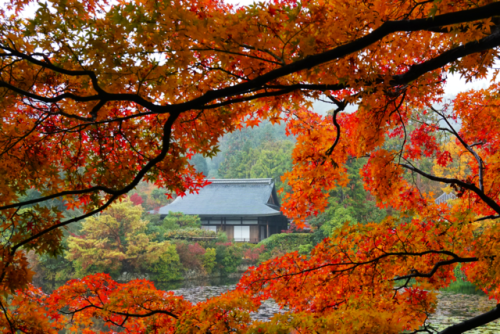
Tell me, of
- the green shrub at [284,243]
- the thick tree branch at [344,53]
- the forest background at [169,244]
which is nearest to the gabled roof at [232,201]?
the forest background at [169,244]

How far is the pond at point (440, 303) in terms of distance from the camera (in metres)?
7.26

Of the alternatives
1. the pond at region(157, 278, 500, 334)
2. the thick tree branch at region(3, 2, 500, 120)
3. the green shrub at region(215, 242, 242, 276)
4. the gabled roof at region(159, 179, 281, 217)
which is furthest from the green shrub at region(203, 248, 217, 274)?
the thick tree branch at region(3, 2, 500, 120)

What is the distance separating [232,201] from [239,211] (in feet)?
3.63

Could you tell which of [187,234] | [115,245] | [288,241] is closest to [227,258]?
A: [187,234]

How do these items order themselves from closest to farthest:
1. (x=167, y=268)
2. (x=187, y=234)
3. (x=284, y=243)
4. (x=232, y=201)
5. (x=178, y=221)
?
(x=167, y=268) < (x=187, y=234) < (x=284, y=243) < (x=178, y=221) < (x=232, y=201)

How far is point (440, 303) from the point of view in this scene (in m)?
9.05

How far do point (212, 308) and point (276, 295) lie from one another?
2.34 ft

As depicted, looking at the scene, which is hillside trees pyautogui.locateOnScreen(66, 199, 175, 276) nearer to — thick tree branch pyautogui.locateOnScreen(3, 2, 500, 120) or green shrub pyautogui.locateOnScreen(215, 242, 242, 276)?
green shrub pyautogui.locateOnScreen(215, 242, 242, 276)

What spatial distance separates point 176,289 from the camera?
10695 mm

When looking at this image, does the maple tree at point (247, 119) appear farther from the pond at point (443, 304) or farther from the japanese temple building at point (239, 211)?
the japanese temple building at point (239, 211)

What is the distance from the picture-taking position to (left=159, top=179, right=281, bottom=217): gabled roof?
1517cm

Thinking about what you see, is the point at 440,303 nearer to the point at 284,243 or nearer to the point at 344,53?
the point at 284,243

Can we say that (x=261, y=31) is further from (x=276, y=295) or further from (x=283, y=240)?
(x=283, y=240)

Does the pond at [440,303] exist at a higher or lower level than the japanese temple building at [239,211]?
lower
